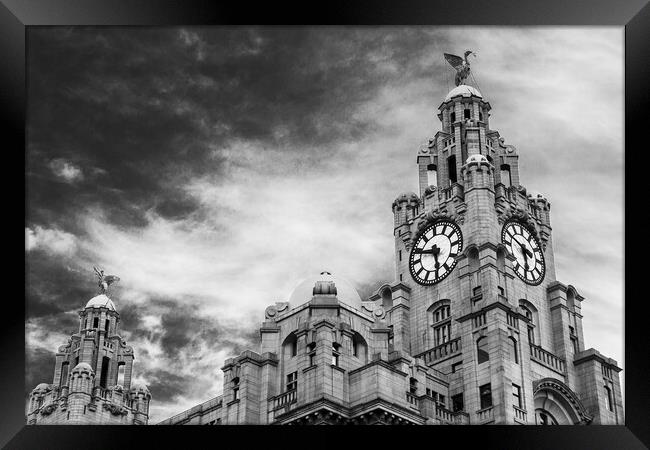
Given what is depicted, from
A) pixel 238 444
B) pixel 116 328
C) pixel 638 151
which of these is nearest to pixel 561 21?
pixel 638 151

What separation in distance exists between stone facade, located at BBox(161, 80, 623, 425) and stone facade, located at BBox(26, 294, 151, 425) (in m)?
12.5

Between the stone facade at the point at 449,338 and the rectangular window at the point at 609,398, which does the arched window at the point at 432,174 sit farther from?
the rectangular window at the point at 609,398

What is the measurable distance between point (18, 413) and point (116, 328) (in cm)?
4450

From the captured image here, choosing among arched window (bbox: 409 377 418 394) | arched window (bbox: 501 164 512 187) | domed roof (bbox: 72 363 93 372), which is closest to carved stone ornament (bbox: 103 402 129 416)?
domed roof (bbox: 72 363 93 372)

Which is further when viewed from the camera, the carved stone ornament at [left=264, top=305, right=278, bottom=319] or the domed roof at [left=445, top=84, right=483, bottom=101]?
the domed roof at [left=445, top=84, right=483, bottom=101]

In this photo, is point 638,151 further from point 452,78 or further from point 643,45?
point 452,78

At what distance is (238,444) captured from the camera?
107 feet

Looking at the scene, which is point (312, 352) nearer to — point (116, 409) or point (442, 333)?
point (442, 333)

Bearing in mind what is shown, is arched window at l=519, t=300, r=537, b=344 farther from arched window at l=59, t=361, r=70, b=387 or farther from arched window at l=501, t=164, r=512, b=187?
arched window at l=59, t=361, r=70, b=387

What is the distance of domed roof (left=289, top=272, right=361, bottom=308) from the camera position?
173 feet

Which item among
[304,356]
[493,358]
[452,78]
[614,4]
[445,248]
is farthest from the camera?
[452,78]

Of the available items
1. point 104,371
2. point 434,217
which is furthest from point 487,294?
point 104,371

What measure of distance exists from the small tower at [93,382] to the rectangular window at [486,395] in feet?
63.6

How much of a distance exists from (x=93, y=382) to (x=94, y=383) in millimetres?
517
